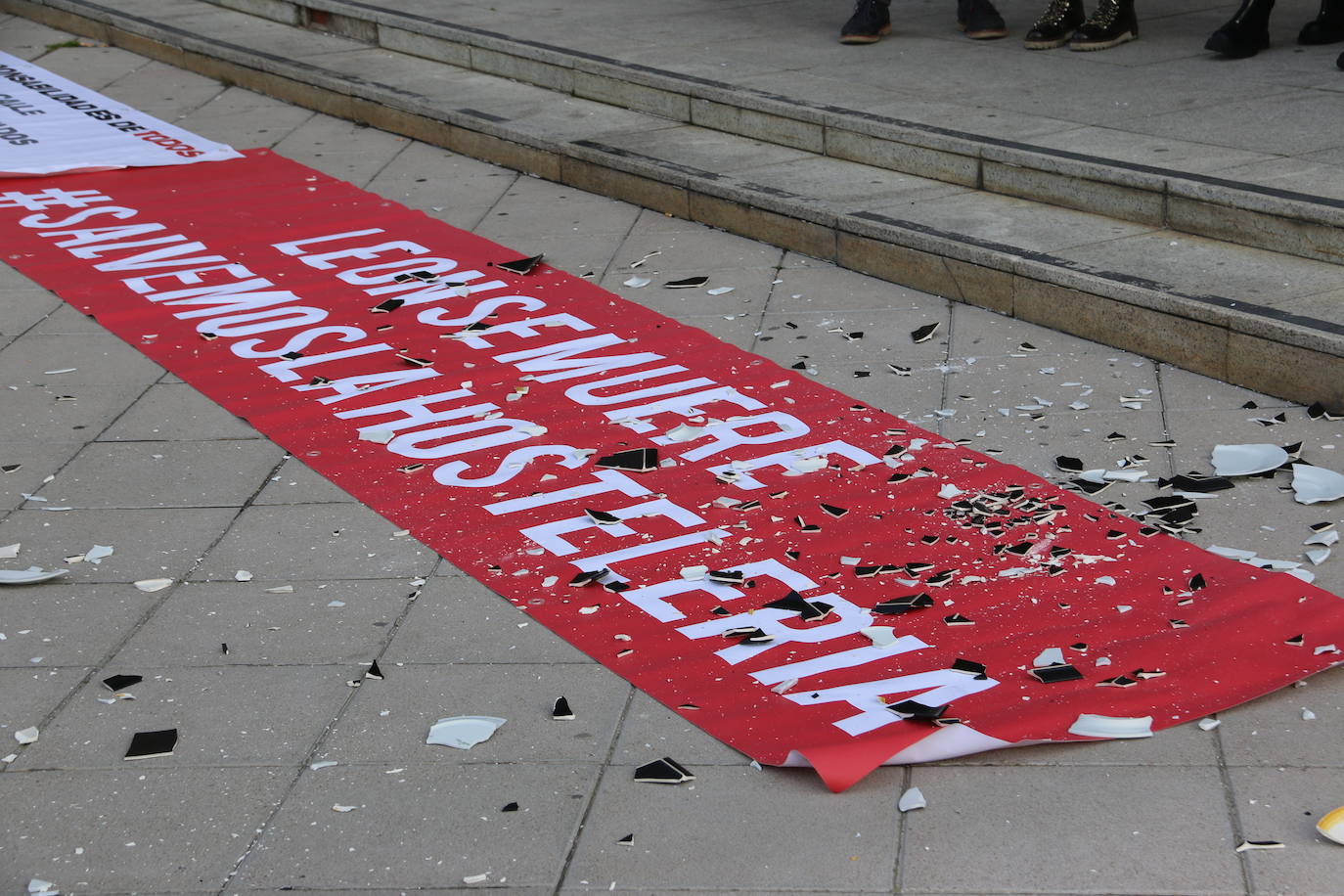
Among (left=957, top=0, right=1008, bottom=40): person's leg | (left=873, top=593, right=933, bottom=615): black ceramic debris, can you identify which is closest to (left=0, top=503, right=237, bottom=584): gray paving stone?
(left=873, top=593, right=933, bottom=615): black ceramic debris

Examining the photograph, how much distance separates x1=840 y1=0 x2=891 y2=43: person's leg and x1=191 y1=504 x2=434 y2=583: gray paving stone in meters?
4.66

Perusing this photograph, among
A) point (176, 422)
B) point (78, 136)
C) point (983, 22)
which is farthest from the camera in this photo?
point (78, 136)

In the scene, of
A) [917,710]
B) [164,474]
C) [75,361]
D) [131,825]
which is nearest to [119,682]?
[131,825]

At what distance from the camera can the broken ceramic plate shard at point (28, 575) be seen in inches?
141

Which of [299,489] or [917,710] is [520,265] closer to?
[299,489]

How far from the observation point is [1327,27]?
6730 millimetres

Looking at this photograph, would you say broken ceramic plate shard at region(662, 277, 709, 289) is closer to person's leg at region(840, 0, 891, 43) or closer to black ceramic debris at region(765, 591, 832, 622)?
black ceramic debris at region(765, 591, 832, 622)

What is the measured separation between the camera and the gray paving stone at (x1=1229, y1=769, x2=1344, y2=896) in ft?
7.80

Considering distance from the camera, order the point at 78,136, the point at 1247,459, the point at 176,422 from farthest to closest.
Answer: the point at 78,136 → the point at 176,422 → the point at 1247,459

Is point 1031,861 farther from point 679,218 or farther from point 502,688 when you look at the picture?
point 679,218

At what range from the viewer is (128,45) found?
33.4 feet

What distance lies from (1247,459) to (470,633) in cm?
203

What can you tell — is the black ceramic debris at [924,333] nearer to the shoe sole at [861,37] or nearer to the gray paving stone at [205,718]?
the gray paving stone at [205,718]

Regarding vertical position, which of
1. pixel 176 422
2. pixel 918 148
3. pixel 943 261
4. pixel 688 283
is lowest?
pixel 176 422
